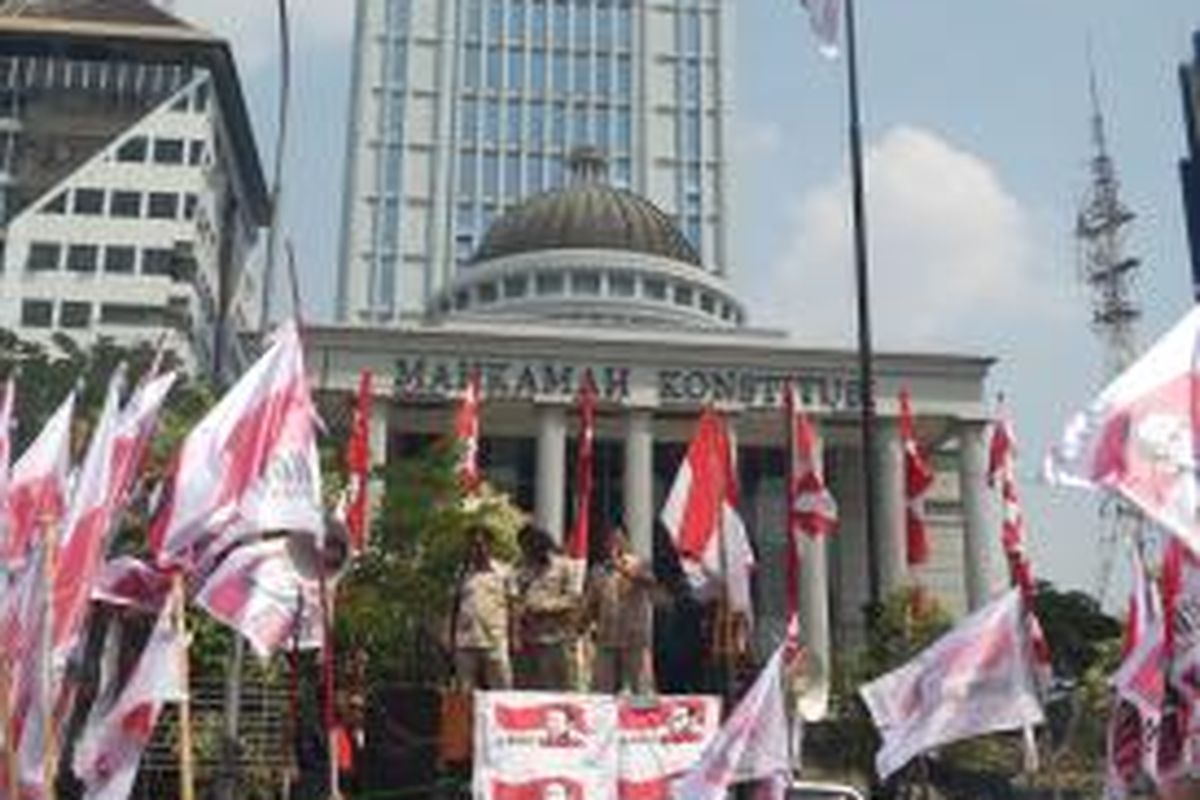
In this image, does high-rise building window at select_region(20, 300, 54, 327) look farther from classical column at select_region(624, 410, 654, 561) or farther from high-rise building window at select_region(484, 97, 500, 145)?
classical column at select_region(624, 410, 654, 561)

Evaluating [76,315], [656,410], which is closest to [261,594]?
[656,410]

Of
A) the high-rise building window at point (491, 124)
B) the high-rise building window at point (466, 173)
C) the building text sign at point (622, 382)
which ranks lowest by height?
the building text sign at point (622, 382)

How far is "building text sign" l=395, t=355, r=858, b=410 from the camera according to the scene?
5241 centimetres

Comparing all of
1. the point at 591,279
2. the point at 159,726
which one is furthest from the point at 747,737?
the point at 591,279

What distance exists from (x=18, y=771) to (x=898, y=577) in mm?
44477

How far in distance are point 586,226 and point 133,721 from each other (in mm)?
58628

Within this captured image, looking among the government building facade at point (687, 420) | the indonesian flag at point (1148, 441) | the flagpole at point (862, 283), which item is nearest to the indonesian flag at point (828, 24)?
the flagpole at point (862, 283)

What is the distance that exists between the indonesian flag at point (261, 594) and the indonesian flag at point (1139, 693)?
15.2 ft

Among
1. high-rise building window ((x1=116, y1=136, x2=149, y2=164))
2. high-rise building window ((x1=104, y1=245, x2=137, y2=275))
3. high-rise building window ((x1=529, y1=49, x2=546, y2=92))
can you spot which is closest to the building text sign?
high-rise building window ((x1=104, y1=245, x2=137, y2=275))

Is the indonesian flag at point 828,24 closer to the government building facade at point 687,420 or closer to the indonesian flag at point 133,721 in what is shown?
the indonesian flag at point 133,721

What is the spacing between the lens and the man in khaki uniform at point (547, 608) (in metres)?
12.4

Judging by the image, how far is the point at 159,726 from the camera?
13.3 metres

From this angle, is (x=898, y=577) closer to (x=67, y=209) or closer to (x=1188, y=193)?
(x=1188, y=193)

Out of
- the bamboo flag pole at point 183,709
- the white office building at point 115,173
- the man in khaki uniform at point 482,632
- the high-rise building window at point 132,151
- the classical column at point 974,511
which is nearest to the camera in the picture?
the bamboo flag pole at point 183,709
